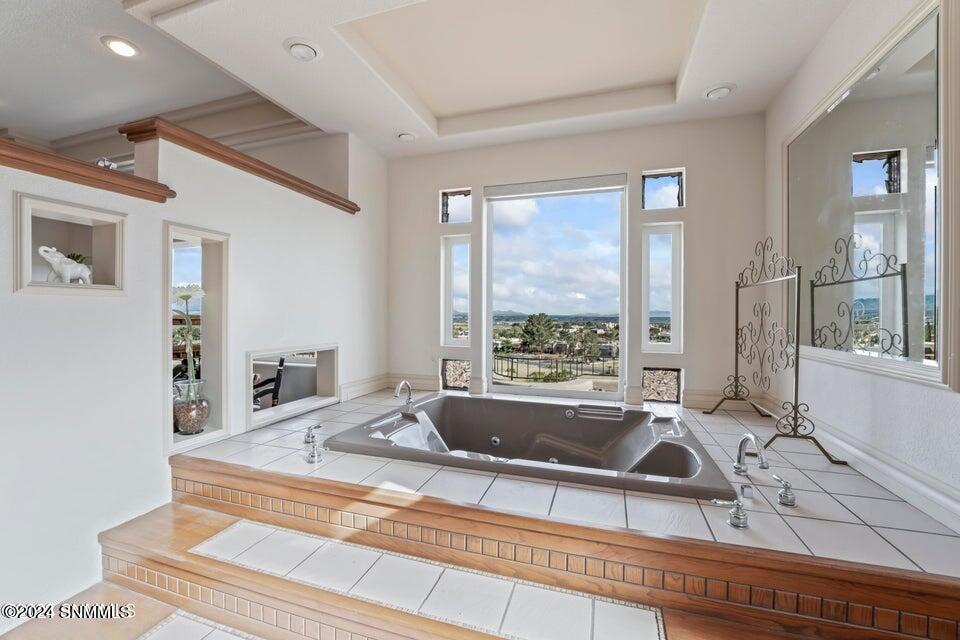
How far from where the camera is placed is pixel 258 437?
2.02m

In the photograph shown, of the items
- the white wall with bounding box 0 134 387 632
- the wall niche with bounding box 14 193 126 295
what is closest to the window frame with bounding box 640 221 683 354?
the white wall with bounding box 0 134 387 632

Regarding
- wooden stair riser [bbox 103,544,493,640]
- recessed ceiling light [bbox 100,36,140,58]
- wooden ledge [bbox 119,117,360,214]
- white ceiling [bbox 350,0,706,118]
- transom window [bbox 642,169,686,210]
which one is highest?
recessed ceiling light [bbox 100,36,140,58]

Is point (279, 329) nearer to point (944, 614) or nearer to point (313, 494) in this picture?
point (313, 494)

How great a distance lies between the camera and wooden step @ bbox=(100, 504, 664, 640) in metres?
1.10

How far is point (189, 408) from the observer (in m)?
1.86

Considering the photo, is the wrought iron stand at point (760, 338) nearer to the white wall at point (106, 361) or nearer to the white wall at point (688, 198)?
the white wall at point (688, 198)

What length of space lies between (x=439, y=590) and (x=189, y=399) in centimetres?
149

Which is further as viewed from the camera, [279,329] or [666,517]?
[279,329]

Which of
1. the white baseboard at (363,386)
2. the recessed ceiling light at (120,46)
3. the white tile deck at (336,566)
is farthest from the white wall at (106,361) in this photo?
the recessed ceiling light at (120,46)

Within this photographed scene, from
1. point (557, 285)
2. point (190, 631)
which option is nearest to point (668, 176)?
point (557, 285)

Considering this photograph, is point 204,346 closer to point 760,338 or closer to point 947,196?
point 947,196

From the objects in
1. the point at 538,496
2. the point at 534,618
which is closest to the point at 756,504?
the point at 538,496

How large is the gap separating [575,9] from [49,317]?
2461mm

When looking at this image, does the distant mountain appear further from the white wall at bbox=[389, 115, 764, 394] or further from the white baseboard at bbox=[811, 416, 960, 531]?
the white baseboard at bbox=[811, 416, 960, 531]
